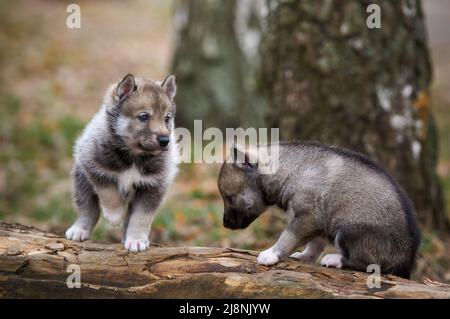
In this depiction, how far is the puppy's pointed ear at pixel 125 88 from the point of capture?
16.5 ft

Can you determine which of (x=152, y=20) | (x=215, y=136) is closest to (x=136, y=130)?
(x=215, y=136)

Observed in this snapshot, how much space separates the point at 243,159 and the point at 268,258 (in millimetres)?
1018

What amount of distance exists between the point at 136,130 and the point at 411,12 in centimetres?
378

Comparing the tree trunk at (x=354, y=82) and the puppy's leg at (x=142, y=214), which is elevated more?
the tree trunk at (x=354, y=82)

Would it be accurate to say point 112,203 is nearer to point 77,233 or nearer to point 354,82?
point 77,233

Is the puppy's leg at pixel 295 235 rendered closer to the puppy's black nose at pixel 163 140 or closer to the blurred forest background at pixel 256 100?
the puppy's black nose at pixel 163 140

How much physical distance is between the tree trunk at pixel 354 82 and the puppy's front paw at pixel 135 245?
272 cm

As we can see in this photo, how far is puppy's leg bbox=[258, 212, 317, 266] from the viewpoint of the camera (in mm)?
4703

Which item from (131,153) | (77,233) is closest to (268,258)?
(131,153)

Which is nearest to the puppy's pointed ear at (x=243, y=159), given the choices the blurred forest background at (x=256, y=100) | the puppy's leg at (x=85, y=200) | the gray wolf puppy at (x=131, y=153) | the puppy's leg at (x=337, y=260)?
the gray wolf puppy at (x=131, y=153)

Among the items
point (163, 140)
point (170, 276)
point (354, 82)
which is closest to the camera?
point (170, 276)

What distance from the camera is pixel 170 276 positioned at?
14.0ft

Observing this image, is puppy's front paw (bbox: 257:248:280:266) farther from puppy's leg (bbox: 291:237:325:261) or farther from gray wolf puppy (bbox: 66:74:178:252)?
gray wolf puppy (bbox: 66:74:178:252)

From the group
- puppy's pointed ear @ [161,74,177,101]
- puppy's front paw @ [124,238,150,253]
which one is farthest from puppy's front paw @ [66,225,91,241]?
puppy's pointed ear @ [161,74,177,101]
